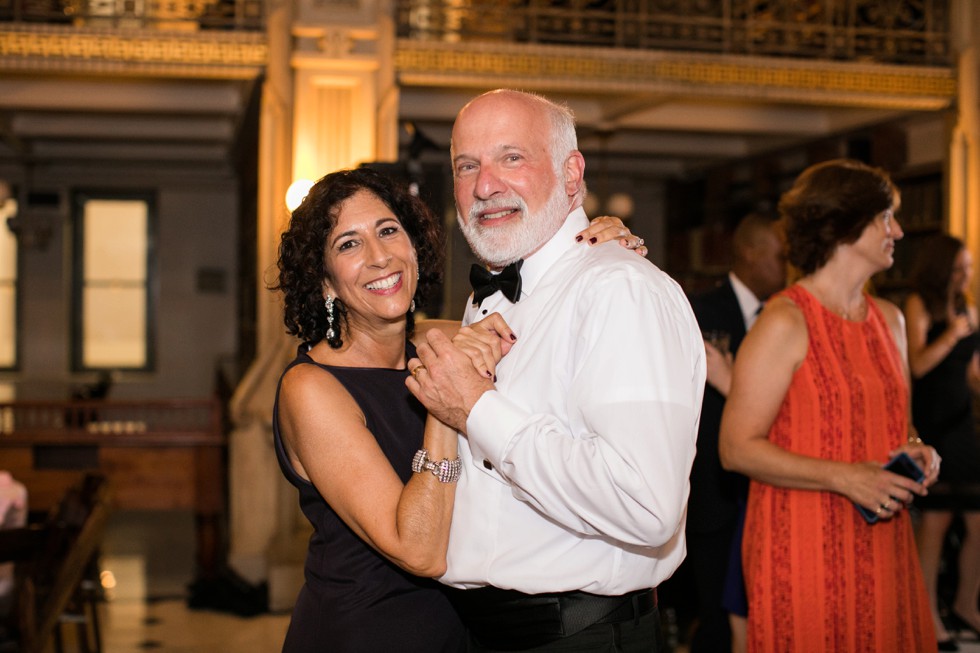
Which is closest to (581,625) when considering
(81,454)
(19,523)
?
(19,523)

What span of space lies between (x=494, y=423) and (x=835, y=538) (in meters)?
1.15

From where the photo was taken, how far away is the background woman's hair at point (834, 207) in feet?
8.20

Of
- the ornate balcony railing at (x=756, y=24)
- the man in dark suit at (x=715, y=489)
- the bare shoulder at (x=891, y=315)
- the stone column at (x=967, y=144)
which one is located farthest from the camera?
the stone column at (x=967, y=144)

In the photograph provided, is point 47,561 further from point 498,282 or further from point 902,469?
point 902,469

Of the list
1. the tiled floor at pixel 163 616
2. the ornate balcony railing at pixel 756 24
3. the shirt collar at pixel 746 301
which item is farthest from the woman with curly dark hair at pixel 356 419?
the ornate balcony railing at pixel 756 24

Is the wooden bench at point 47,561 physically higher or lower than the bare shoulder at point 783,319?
lower

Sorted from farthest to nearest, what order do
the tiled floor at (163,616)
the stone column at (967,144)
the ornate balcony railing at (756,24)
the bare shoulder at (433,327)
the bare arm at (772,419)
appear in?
1. the stone column at (967,144)
2. the ornate balcony railing at (756,24)
3. the tiled floor at (163,616)
4. the bare shoulder at (433,327)
5. the bare arm at (772,419)

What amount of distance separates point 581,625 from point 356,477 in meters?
0.51

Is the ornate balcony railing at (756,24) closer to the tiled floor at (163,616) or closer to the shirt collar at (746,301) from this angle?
the shirt collar at (746,301)

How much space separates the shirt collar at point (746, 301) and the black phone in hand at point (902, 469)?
1481 millimetres

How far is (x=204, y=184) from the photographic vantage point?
44.1 feet

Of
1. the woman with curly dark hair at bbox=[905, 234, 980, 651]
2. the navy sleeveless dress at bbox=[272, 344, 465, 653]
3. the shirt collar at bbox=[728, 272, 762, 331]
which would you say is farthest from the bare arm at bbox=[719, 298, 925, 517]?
the woman with curly dark hair at bbox=[905, 234, 980, 651]

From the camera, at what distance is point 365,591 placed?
209 cm

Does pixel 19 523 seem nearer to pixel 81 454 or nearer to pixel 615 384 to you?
pixel 81 454
